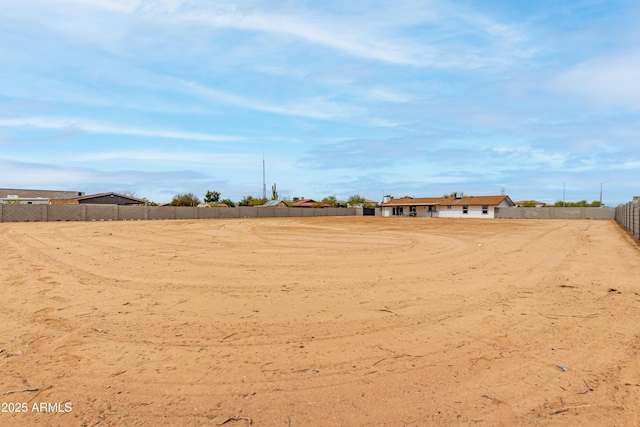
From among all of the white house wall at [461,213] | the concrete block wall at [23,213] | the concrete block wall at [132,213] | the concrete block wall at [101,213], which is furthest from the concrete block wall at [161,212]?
the white house wall at [461,213]

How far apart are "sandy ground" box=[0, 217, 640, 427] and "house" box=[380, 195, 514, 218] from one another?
4910 cm

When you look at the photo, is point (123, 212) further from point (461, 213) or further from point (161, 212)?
point (461, 213)

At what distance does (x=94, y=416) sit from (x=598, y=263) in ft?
33.4

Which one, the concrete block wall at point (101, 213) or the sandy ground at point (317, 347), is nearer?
the sandy ground at point (317, 347)

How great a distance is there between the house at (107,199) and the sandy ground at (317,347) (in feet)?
156

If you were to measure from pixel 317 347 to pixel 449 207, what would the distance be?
56.8 m

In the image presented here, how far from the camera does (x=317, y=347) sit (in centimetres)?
369

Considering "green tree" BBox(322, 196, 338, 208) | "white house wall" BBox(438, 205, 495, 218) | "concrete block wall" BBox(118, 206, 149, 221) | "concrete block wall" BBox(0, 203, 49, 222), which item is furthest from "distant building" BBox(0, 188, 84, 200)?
"white house wall" BBox(438, 205, 495, 218)

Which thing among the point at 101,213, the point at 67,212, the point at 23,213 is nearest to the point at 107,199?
the point at 101,213

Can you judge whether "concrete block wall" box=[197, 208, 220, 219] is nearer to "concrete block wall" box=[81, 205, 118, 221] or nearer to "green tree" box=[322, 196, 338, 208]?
"concrete block wall" box=[81, 205, 118, 221]

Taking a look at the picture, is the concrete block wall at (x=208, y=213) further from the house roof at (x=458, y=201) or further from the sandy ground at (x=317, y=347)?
the sandy ground at (x=317, y=347)

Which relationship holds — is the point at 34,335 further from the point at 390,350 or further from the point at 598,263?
the point at 598,263

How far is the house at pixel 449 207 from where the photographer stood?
5291 cm

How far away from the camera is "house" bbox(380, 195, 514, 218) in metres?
52.9
